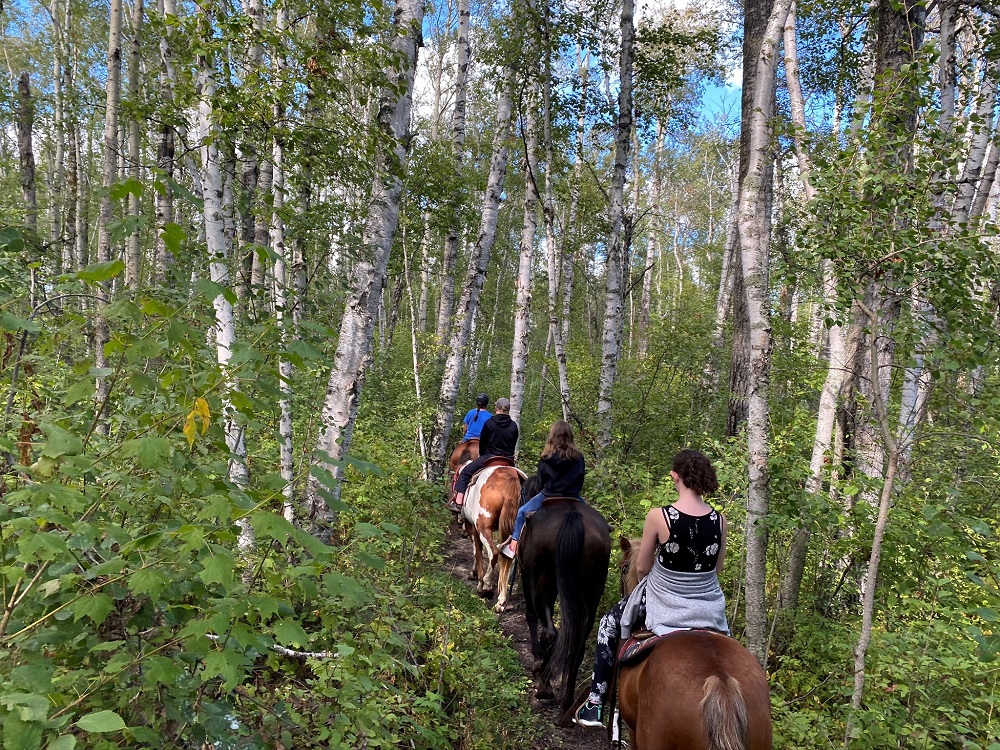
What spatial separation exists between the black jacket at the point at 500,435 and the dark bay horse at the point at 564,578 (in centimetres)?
268

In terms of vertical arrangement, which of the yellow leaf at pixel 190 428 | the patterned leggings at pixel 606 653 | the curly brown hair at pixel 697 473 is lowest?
the patterned leggings at pixel 606 653

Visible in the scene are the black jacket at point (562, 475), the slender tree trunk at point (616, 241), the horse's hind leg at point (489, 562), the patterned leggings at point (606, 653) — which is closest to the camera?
the patterned leggings at point (606, 653)

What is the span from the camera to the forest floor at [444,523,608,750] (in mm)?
4496

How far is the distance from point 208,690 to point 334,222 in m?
5.34

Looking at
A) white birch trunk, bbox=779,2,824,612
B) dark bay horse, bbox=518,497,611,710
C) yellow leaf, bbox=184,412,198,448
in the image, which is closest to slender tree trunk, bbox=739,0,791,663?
white birch trunk, bbox=779,2,824,612

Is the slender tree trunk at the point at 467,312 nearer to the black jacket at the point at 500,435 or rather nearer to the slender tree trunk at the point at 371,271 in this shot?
the black jacket at the point at 500,435

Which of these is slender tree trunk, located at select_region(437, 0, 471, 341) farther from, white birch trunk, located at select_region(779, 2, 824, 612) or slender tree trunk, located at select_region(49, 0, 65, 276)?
slender tree trunk, located at select_region(49, 0, 65, 276)

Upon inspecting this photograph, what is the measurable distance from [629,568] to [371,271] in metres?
3.32

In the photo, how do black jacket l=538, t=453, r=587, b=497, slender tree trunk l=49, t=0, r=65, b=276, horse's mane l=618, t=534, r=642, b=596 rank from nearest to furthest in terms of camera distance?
horse's mane l=618, t=534, r=642, b=596 → black jacket l=538, t=453, r=587, b=497 → slender tree trunk l=49, t=0, r=65, b=276

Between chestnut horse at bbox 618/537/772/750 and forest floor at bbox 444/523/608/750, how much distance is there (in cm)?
149

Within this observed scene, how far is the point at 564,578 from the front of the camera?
5094mm

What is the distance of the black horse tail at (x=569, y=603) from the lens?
4.96m

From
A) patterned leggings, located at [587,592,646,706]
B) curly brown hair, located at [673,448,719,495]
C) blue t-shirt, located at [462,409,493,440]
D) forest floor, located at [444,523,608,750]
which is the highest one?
curly brown hair, located at [673,448,719,495]

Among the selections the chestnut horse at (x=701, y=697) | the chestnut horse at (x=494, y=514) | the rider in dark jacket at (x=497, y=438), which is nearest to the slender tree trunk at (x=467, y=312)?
the rider in dark jacket at (x=497, y=438)
